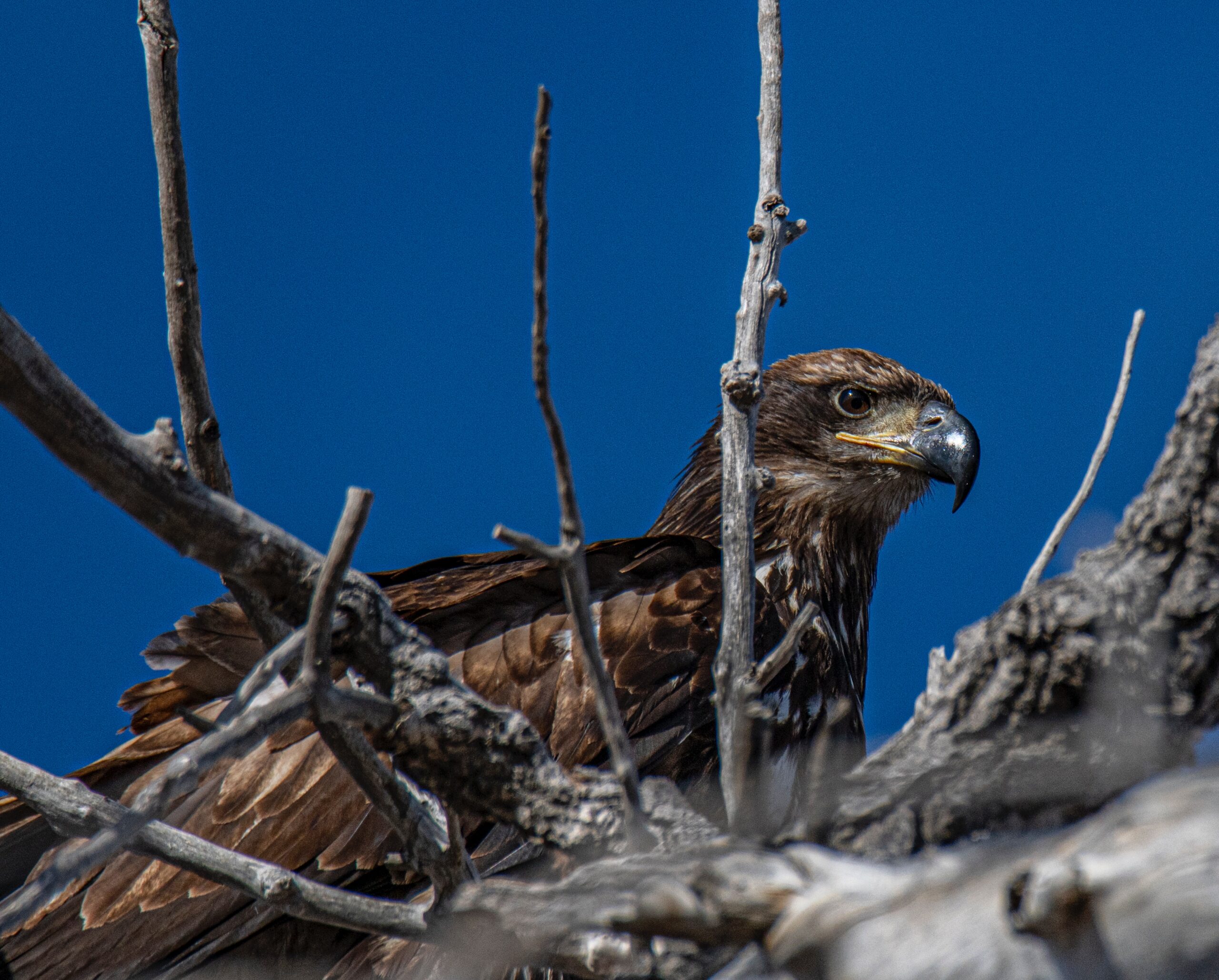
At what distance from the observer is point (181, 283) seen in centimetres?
194

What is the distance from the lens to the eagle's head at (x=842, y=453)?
5312 mm

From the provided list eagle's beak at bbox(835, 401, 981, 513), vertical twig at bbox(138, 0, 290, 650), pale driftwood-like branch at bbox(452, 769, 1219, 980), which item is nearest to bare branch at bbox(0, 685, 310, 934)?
vertical twig at bbox(138, 0, 290, 650)

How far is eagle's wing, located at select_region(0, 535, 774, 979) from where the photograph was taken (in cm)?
357

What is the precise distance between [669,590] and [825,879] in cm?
269

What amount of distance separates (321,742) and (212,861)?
5.92 feet

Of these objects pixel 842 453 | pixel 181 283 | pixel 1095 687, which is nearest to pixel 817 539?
pixel 842 453

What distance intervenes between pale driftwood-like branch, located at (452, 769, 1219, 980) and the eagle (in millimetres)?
1268

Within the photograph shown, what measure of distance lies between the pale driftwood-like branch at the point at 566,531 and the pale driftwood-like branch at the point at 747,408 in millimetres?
190

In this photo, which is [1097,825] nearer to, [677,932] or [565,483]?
[677,932]

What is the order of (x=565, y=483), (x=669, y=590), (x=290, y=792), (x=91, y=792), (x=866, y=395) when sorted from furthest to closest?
(x=866, y=395) → (x=669, y=590) → (x=290, y=792) → (x=91, y=792) → (x=565, y=483)

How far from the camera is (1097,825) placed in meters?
1.40

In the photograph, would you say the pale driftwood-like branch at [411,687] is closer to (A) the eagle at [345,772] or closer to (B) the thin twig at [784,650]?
(B) the thin twig at [784,650]

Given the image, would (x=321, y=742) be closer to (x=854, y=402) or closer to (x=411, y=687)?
(x=411, y=687)

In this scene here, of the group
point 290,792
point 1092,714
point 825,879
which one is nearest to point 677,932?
point 825,879
